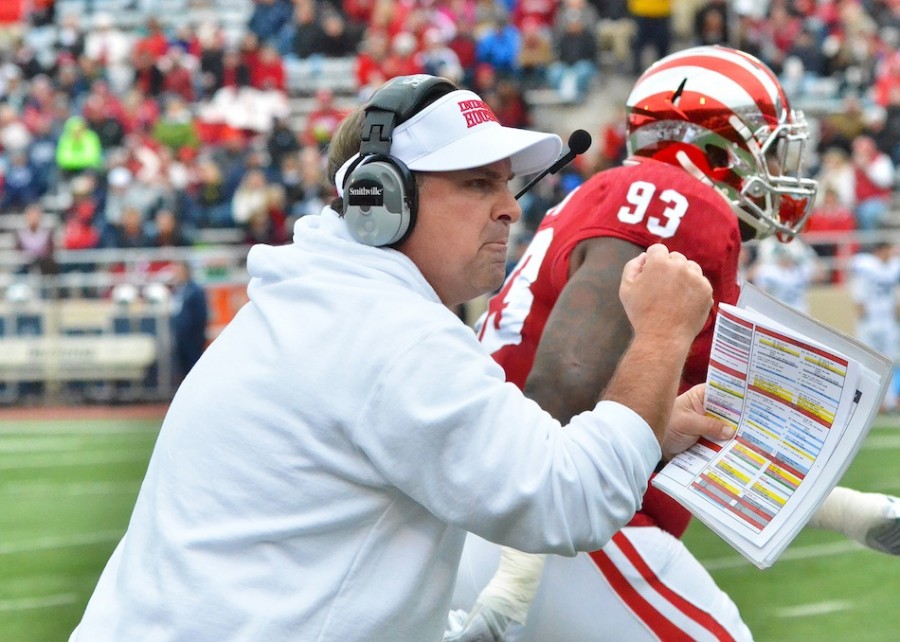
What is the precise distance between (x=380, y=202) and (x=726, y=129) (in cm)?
144

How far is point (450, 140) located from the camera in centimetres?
239

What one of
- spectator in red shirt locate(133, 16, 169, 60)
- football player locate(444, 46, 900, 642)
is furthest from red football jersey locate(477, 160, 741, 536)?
spectator in red shirt locate(133, 16, 169, 60)

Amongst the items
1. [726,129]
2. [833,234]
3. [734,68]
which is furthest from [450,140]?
[833,234]

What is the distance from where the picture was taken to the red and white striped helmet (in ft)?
11.3

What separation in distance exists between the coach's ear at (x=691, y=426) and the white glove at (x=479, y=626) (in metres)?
0.55

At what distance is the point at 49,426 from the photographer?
1354 cm

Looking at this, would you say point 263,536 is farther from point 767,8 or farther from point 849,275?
point 767,8

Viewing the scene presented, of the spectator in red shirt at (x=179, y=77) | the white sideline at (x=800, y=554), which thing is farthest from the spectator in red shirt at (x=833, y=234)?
the spectator in red shirt at (x=179, y=77)

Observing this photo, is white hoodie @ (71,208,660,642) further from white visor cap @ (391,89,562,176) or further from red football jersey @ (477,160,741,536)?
red football jersey @ (477,160,741,536)

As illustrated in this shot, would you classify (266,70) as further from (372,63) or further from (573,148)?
(573,148)

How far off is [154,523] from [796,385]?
117 cm

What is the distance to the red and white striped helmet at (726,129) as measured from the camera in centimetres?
344

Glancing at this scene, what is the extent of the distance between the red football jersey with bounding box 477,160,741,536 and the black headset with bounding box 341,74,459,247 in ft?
2.25

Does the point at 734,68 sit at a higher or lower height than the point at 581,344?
higher
